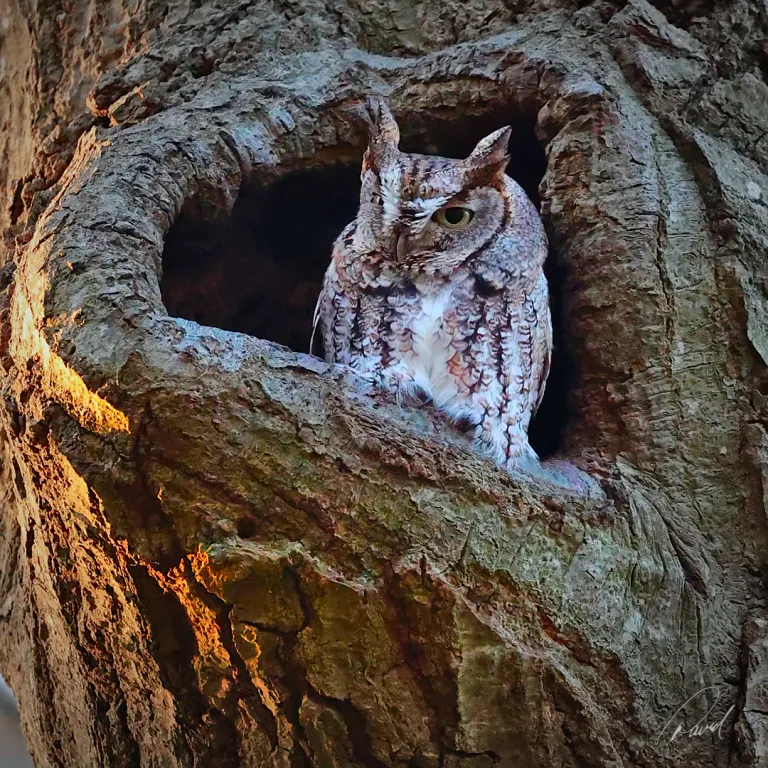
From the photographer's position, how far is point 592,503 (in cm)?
158

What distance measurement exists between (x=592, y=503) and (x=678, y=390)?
0.34 m

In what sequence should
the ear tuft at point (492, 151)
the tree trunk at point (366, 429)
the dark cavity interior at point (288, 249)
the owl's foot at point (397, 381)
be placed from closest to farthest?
1. the tree trunk at point (366, 429)
2. the owl's foot at point (397, 381)
3. the ear tuft at point (492, 151)
4. the dark cavity interior at point (288, 249)

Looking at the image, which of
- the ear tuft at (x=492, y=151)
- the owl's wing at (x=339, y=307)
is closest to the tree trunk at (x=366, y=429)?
the ear tuft at (x=492, y=151)

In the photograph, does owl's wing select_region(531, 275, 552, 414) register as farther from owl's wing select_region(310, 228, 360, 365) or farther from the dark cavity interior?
owl's wing select_region(310, 228, 360, 365)

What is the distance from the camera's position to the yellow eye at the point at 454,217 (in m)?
1.94

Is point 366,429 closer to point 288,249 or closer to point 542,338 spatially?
point 542,338

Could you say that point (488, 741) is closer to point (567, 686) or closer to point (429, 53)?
point (567, 686)

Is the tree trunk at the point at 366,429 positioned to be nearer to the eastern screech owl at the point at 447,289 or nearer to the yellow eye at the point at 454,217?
the eastern screech owl at the point at 447,289

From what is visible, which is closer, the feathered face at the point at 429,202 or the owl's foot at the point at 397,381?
the owl's foot at the point at 397,381

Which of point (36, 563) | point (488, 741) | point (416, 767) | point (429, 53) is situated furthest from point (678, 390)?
point (36, 563)

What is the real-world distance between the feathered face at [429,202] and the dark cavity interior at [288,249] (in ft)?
0.66

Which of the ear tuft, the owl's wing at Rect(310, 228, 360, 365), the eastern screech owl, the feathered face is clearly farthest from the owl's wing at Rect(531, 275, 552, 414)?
the owl's wing at Rect(310, 228, 360, 365)

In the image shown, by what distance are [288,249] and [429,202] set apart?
2.08 feet

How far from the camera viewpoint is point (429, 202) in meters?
1.90
